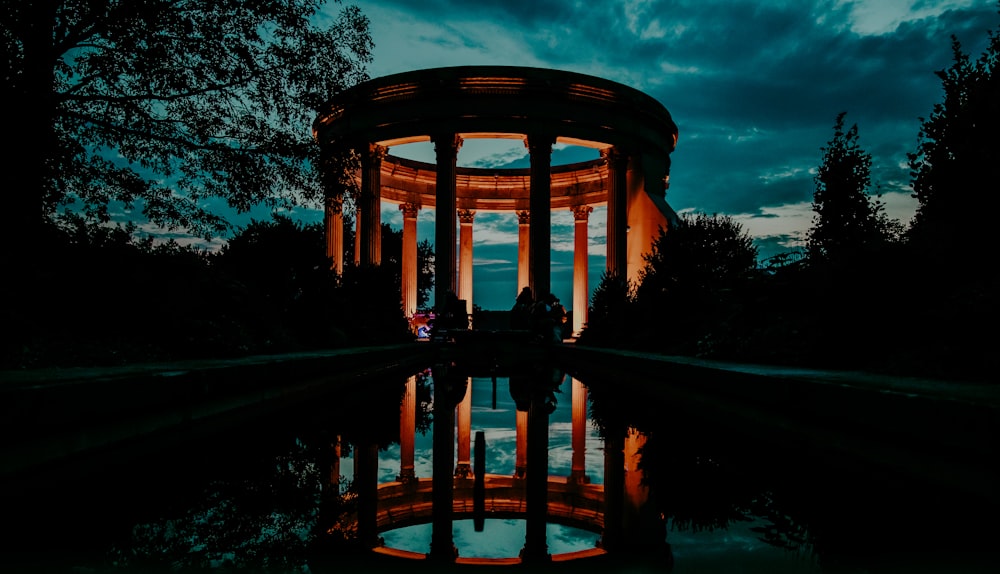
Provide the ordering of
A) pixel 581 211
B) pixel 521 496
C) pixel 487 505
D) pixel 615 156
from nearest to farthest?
pixel 487 505 < pixel 521 496 < pixel 615 156 < pixel 581 211

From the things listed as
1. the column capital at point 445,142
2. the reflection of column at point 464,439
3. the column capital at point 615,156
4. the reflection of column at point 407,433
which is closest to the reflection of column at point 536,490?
the reflection of column at point 464,439

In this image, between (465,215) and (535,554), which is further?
(465,215)

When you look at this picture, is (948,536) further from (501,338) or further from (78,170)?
(501,338)

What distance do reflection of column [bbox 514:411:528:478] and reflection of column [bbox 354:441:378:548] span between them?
0.99 meters

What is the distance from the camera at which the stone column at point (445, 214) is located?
35750 millimetres

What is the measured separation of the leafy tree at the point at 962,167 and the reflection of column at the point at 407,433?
7.51 metres

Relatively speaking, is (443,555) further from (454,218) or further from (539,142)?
(454,218)

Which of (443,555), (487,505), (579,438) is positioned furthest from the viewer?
(579,438)

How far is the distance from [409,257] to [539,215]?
1368 centimetres

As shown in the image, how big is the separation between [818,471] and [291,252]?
15.3 meters

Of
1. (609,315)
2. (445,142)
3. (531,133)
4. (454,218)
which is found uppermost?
(531,133)

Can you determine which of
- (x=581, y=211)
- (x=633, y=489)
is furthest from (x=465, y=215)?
(x=633, y=489)

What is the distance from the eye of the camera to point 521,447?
20.0ft

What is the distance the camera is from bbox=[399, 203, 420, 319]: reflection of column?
148 feet
